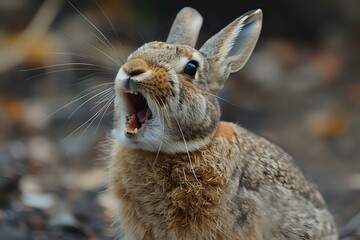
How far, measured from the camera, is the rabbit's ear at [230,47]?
5738 millimetres

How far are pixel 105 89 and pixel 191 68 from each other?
2961 millimetres

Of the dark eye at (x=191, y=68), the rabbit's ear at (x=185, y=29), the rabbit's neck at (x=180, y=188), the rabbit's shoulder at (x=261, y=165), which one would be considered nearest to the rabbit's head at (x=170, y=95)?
the dark eye at (x=191, y=68)

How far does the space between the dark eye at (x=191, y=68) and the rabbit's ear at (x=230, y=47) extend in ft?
0.79

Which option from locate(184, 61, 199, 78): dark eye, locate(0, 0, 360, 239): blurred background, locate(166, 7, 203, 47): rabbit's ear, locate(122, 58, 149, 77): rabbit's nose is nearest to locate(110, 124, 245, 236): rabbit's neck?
locate(184, 61, 199, 78): dark eye

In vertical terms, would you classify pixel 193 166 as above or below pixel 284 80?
below

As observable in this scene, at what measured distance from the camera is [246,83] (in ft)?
36.7

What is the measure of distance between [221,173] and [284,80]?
5.92m

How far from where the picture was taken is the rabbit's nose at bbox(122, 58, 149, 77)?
499 centimetres

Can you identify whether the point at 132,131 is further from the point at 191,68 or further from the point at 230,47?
the point at 230,47

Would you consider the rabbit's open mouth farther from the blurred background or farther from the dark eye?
the blurred background

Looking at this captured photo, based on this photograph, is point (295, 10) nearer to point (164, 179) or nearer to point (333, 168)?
point (333, 168)

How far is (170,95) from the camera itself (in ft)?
16.8

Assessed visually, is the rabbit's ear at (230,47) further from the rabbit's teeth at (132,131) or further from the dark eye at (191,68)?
the rabbit's teeth at (132,131)

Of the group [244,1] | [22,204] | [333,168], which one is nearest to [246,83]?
[244,1]
